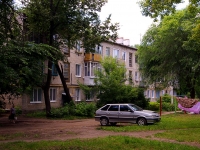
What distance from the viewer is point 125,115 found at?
69.2ft

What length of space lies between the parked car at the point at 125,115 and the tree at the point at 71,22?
862cm

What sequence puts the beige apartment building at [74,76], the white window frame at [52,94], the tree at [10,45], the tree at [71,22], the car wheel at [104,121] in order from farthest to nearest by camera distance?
the white window frame at [52,94]
the beige apartment building at [74,76]
the tree at [71,22]
the car wheel at [104,121]
the tree at [10,45]

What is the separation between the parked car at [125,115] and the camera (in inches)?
816

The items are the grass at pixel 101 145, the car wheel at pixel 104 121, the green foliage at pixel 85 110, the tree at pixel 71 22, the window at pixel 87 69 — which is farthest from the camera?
the window at pixel 87 69

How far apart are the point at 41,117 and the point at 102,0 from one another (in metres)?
12.5

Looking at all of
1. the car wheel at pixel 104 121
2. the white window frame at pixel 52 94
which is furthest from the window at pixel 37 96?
the car wheel at pixel 104 121

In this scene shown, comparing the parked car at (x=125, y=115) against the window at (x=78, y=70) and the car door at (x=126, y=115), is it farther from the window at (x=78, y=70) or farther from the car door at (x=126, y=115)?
the window at (x=78, y=70)

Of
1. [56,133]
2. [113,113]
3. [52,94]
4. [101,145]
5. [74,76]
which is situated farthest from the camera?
[74,76]

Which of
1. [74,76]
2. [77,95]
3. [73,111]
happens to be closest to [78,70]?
[74,76]

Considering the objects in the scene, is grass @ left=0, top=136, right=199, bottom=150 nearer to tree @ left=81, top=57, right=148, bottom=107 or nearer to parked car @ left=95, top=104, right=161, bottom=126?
parked car @ left=95, top=104, right=161, bottom=126

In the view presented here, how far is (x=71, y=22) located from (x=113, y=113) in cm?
1068

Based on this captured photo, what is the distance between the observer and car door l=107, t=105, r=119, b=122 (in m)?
21.3

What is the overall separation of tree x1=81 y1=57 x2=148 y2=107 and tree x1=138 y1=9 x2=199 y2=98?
15.1ft

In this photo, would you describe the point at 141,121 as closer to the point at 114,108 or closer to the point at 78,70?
the point at 114,108
